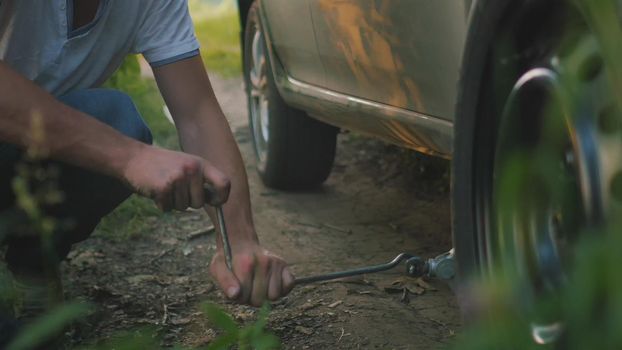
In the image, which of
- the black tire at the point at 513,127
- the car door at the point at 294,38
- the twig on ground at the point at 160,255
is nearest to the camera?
the black tire at the point at 513,127

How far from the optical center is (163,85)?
8.70ft

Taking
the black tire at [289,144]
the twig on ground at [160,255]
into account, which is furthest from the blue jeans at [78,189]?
the black tire at [289,144]

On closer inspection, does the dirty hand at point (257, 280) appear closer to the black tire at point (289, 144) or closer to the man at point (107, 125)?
the man at point (107, 125)

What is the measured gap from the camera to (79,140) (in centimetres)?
219

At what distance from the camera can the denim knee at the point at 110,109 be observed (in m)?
2.69

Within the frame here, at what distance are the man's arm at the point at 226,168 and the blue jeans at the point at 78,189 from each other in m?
0.15

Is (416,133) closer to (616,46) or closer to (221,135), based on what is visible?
(221,135)

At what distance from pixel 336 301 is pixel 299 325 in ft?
0.80

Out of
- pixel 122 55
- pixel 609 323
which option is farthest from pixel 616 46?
pixel 122 55

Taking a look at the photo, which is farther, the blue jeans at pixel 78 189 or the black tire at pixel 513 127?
the blue jeans at pixel 78 189

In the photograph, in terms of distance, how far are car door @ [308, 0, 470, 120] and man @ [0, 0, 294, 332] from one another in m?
0.46

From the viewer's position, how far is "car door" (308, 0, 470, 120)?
97.7 inches

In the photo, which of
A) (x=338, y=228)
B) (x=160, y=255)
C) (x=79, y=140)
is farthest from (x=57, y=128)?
(x=338, y=228)

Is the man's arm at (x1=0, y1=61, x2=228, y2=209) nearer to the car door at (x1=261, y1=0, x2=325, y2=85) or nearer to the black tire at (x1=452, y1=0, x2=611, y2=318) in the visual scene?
the black tire at (x1=452, y1=0, x2=611, y2=318)
